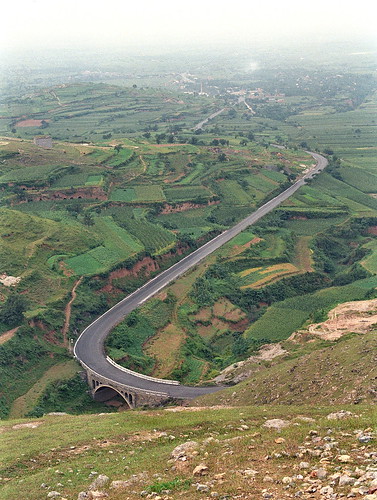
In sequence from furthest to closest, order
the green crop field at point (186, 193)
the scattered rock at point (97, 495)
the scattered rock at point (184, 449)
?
the green crop field at point (186, 193), the scattered rock at point (184, 449), the scattered rock at point (97, 495)

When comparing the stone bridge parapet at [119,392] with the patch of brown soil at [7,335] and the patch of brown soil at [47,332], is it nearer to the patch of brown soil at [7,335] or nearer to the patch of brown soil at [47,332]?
the patch of brown soil at [47,332]

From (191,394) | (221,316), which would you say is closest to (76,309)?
(221,316)

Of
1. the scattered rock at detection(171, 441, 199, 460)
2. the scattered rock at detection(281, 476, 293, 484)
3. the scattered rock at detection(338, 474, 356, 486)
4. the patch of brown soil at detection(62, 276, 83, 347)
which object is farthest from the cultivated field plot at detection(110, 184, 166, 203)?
the scattered rock at detection(338, 474, 356, 486)

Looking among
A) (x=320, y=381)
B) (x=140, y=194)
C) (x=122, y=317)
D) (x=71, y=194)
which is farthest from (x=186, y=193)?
(x=320, y=381)

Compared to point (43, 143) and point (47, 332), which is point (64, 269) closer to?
point (47, 332)

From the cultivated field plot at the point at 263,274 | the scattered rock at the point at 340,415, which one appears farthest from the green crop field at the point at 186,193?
the scattered rock at the point at 340,415

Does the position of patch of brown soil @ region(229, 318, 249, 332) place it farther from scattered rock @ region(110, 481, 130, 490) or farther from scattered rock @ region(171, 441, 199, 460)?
scattered rock @ region(110, 481, 130, 490)
